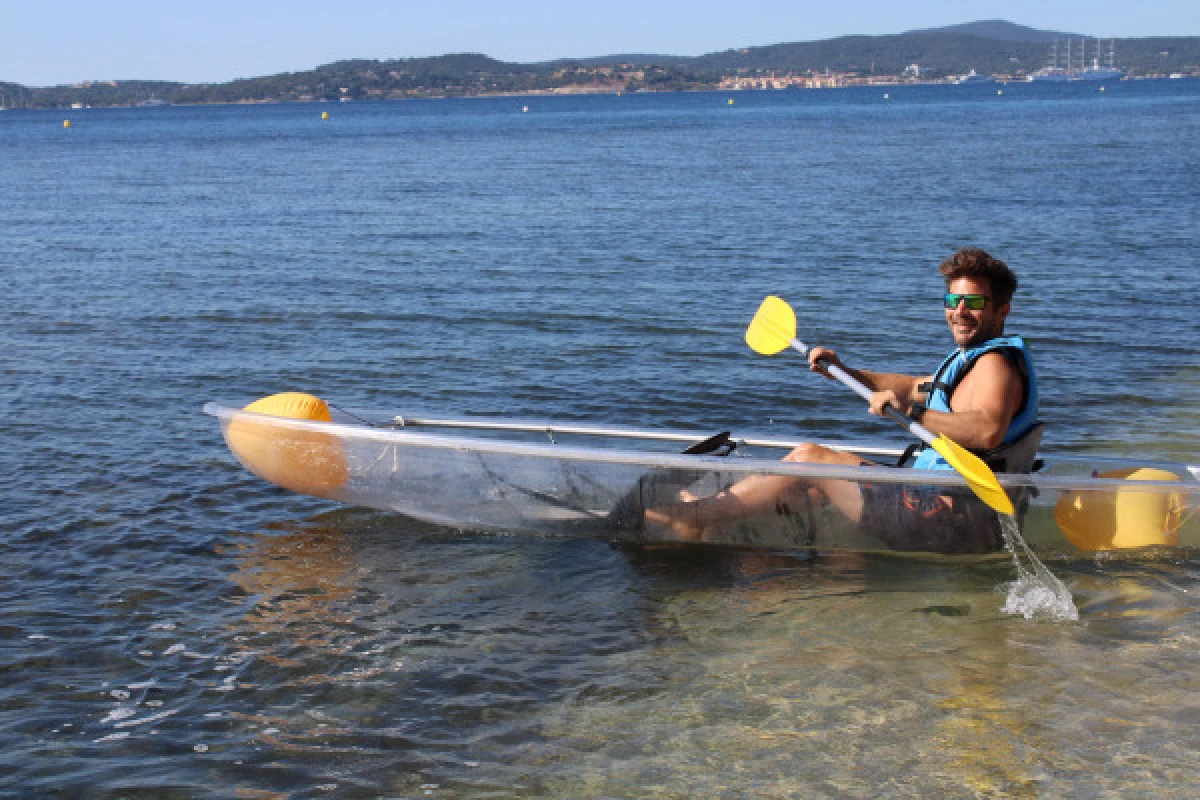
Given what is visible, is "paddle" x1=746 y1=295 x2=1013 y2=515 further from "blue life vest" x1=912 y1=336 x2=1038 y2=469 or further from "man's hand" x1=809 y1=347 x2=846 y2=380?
"blue life vest" x1=912 y1=336 x2=1038 y2=469

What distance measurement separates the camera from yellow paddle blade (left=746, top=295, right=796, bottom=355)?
702 centimetres

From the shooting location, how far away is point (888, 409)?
5.84 metres

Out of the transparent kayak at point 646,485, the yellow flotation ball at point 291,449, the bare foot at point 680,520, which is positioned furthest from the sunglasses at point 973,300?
the yellow flotation ball at point 291,449

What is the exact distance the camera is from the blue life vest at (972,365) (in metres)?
5.70

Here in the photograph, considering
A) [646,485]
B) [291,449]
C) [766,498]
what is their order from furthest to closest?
[291,449] → [646,485] → [766,498]

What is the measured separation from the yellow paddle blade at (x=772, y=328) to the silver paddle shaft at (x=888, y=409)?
0.65 m

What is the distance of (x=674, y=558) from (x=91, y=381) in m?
6.47

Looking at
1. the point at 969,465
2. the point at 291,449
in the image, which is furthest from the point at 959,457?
the point at 291,449

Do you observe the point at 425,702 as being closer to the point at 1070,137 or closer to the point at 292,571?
the point at 292,571

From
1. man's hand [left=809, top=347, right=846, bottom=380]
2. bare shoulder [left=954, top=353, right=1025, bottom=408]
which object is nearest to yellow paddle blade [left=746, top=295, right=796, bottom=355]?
man's hand [left=809, top=347, right=846, bottom=380]

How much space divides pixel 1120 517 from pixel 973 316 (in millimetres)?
1400

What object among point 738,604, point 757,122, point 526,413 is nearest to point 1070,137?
point 757,122

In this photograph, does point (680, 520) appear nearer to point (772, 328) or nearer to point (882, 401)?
point (772, 328)

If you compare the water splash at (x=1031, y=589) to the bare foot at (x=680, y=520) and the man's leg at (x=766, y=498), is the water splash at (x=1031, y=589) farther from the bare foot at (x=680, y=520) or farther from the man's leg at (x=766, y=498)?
the bare foot at (x=680, y=520)
